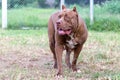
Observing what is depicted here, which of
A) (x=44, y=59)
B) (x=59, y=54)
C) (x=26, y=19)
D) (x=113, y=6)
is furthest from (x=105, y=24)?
(x=59, y=54)

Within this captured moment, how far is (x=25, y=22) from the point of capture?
595 inches

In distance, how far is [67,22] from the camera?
252 inches

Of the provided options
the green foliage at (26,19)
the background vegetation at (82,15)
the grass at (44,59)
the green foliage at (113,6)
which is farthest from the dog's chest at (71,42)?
the green foliage at (113,6)

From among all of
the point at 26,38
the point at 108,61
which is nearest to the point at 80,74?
the point at 108,61

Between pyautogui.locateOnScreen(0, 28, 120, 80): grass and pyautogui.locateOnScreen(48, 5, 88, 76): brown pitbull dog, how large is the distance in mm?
357

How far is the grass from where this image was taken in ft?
22.0

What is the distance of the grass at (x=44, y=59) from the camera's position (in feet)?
22.0

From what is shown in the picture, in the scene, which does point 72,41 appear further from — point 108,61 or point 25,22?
point 25,22

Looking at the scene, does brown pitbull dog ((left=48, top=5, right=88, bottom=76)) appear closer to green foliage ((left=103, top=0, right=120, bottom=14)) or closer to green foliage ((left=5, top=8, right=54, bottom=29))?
green foliage ((left=5, top=8, right=54, bottom=29))

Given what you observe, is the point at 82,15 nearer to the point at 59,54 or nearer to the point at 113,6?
the point at 113,6

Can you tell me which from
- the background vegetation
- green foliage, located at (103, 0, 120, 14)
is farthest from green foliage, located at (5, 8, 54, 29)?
green foliage, located at (103, 0, 120, 14)

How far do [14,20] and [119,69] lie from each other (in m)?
8.06

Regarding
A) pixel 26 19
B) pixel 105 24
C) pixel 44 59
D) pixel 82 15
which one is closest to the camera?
pixel 44 59

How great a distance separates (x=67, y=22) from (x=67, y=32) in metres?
0.17
